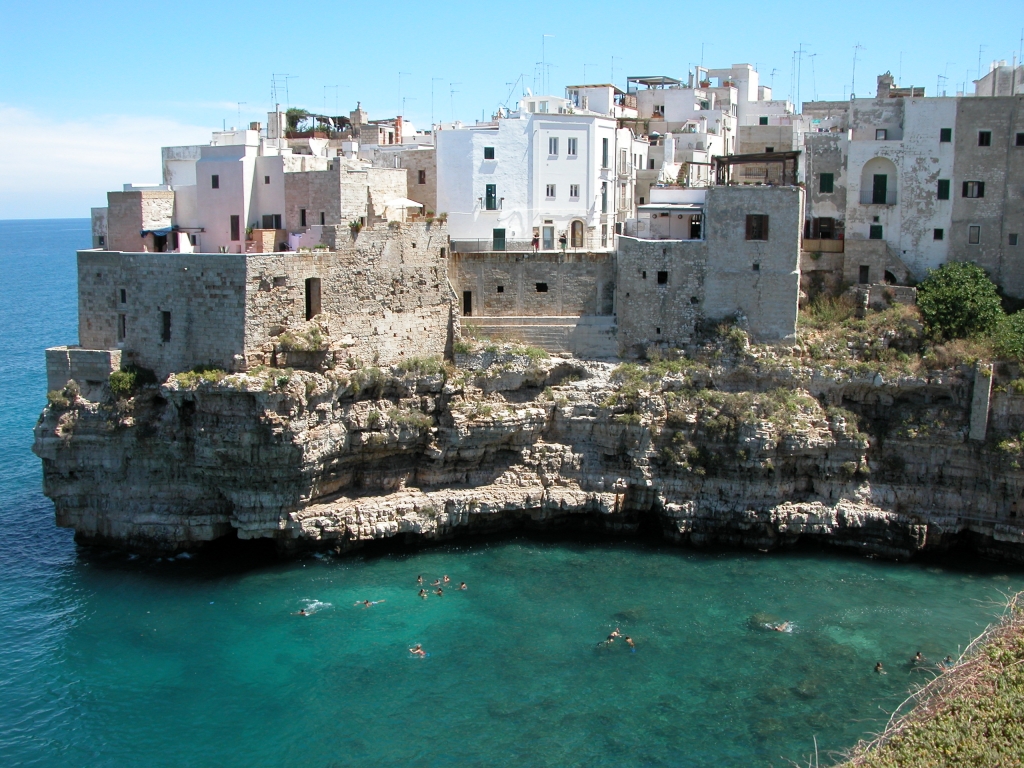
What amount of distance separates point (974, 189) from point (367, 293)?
949 inches

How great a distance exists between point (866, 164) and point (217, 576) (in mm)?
29791

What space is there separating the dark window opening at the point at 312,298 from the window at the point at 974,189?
83.8 feet

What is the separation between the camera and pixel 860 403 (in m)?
37.7

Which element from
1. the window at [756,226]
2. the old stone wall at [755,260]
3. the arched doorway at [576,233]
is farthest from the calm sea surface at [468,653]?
the arched doorway at [576,233]

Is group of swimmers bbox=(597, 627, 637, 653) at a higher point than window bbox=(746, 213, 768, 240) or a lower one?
lower

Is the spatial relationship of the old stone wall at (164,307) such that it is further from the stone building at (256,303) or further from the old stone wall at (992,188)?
the old stone wall at (992,188)

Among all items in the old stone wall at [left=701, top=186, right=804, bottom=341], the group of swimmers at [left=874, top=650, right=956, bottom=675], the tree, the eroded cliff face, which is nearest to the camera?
the group of swimmers at [left=874, top=650, right=956, bottom=675]

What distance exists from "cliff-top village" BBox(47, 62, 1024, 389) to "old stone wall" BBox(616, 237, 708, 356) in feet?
0.28

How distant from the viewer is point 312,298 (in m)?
35.8

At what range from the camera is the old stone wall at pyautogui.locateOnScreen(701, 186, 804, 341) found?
3803 centimetres

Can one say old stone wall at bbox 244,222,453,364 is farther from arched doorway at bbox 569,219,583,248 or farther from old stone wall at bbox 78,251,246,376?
arched doorway at bbox 569,219,583,248

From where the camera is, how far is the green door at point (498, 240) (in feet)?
142

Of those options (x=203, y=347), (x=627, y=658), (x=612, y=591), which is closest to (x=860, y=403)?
(x=612, y=591)

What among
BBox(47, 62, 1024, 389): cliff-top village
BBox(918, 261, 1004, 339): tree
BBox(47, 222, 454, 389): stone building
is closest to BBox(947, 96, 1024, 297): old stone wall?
BBox(47, 62, 1024, 389): cliff-top village
